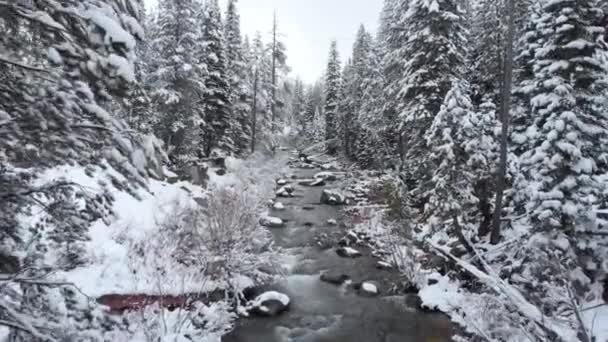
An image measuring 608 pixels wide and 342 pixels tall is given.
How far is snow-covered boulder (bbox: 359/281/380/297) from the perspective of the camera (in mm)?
12538

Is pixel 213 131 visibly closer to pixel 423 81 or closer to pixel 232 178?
pixel 232 178

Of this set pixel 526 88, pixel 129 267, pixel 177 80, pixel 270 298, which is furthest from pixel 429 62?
pixel 129 267

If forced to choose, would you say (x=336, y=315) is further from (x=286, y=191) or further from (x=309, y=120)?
(x=309, y=120)

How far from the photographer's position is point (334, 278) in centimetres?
1360

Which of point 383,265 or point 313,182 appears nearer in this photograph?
point 383,265

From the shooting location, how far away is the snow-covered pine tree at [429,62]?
17391mm

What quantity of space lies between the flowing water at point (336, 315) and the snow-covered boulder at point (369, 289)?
0.25m

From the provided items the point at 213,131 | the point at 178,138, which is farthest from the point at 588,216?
the point at 213,131

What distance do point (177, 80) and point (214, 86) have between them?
437cm

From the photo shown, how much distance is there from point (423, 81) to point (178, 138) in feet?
47.5

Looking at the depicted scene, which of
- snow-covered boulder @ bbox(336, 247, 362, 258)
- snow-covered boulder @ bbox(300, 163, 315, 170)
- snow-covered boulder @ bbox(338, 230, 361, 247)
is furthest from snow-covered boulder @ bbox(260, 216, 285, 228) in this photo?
snow-covered boulder @ bbox(300, 163, 315, 170)

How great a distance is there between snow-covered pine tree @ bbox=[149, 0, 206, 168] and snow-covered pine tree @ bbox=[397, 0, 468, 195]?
41.4ft

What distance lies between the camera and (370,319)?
432 inches

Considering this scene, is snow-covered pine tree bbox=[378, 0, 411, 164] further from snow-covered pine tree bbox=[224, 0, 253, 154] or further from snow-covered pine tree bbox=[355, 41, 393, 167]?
snow-covered pine tree bbox=[224, 0, 253, 154]
